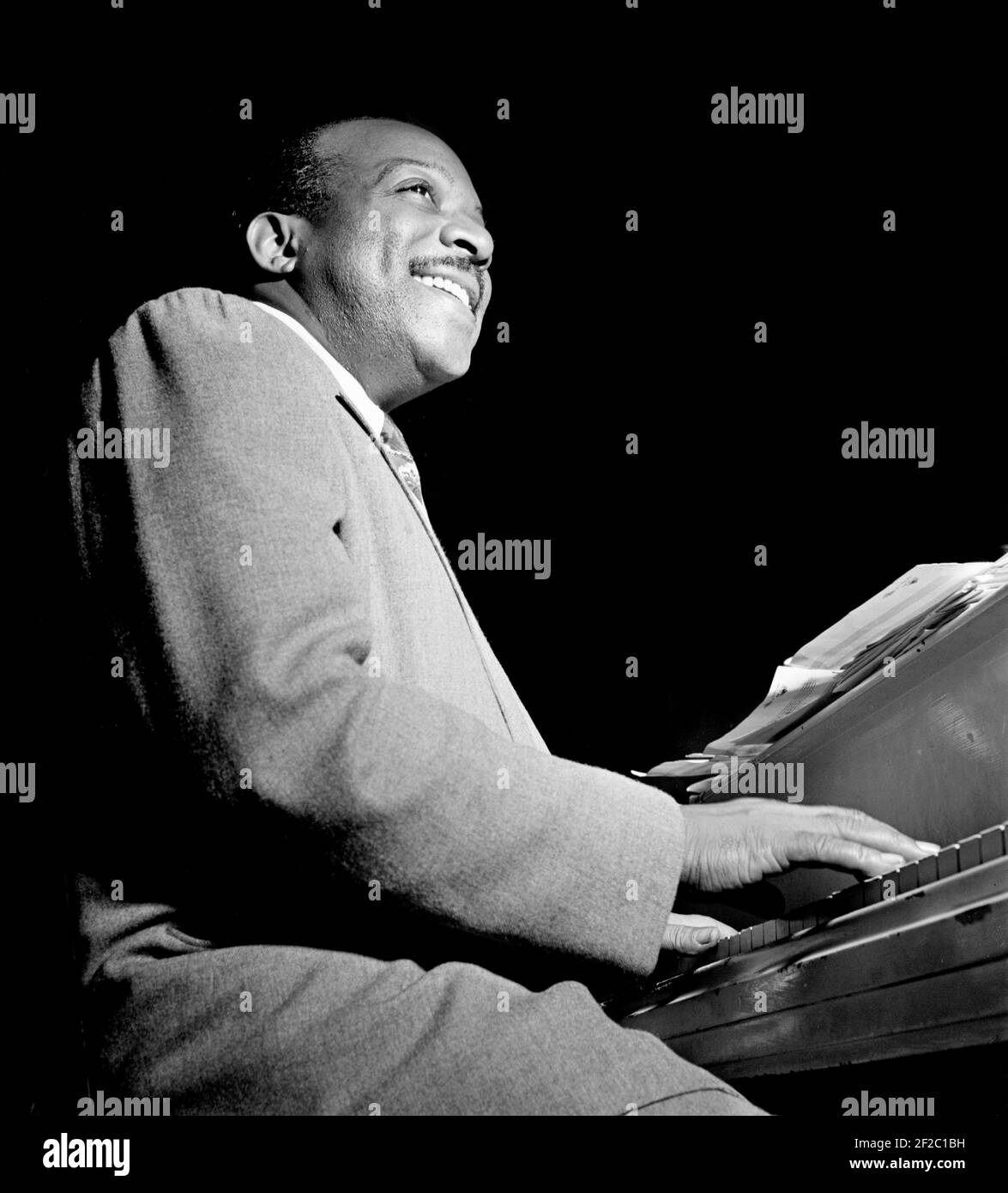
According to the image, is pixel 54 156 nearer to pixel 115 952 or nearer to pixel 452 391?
pixel 452 391

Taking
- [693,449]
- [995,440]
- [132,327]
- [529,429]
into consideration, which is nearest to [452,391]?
[529,429]

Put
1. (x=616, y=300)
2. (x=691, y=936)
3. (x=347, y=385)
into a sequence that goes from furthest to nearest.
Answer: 1. (x=616, y=300)
2. (x=691, y=936)
3. (x=347, y=385)

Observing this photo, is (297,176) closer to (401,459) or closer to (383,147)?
(383,147)

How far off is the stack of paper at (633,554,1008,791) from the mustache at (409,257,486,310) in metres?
0.76

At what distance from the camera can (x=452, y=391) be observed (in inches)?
106

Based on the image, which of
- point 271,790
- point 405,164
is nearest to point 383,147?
point 405,164

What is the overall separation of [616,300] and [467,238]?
1054mm

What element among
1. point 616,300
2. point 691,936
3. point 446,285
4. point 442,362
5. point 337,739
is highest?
point 616,300

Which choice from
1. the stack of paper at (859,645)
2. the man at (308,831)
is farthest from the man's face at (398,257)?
the stack of paper at (859,645)

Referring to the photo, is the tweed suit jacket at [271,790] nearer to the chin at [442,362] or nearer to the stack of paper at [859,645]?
the chin at [442,362]

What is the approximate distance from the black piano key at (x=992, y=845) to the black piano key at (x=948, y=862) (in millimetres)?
30

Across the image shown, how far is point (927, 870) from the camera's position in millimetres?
947

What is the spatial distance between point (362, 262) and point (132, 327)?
502 mm
